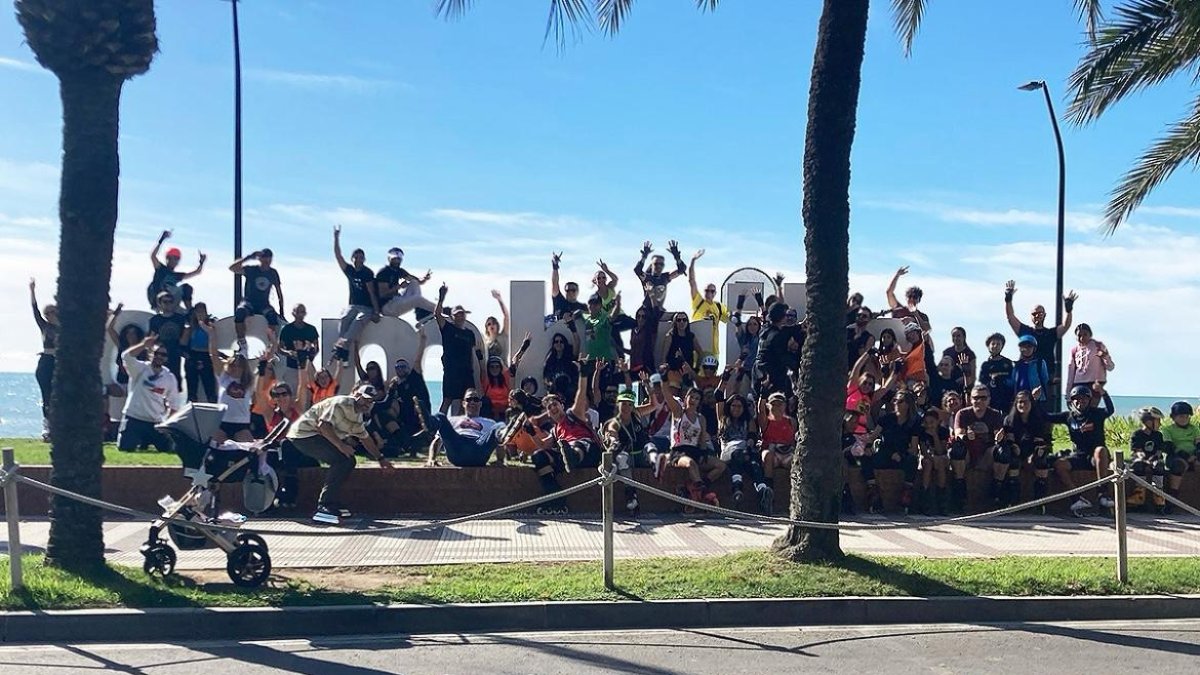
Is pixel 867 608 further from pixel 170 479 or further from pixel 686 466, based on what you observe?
pixel 170 479

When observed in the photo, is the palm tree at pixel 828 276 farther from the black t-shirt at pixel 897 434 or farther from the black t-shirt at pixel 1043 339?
the black t-shirt at pixel 1043 339

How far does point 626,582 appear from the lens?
331 inches

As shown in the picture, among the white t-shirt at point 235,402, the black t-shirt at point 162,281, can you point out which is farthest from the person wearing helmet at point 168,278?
the white t-shirt at point 235,402

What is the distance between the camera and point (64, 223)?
8406 mm

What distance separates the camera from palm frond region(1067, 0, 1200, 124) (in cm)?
1285

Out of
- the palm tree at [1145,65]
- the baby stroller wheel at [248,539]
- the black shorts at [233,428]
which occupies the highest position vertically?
the palm tree at [1145,65]

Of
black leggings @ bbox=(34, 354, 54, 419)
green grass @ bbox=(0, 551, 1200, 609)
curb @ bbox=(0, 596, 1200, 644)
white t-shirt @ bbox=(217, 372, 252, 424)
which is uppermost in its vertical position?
black leggings @ bbox=(34, 354, 54, 419)

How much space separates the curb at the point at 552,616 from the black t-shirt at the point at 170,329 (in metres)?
7.57

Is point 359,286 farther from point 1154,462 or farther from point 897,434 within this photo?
point 1154,462

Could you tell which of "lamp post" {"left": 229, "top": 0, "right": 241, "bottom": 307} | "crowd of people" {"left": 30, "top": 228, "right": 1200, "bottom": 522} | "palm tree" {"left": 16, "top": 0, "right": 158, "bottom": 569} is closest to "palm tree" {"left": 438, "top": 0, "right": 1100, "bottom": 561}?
"crowd of people" {"left": 30, "top": 228, "right": 1200, "bottom": 522}

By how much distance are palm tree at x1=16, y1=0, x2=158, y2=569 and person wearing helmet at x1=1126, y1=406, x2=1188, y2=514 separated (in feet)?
38.0

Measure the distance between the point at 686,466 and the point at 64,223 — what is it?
7.13 m

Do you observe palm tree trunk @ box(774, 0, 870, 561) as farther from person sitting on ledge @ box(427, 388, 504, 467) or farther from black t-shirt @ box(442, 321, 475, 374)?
black t-shirt @ box(442, 321, 475, 374)

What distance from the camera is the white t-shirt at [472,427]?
12.6 metres
